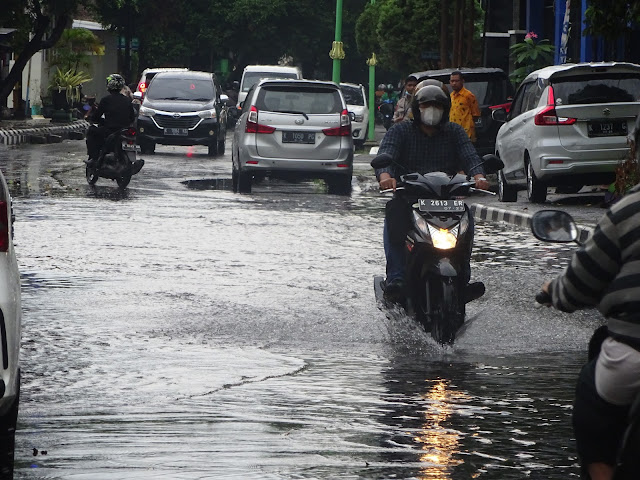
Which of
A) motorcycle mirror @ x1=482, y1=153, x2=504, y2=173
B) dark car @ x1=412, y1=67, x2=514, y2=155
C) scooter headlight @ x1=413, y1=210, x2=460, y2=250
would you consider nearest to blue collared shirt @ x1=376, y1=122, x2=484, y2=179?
motorcycle mirror @ x1=482, y1=153, x2=504, y2=173

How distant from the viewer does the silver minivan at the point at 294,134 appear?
24.0 meters

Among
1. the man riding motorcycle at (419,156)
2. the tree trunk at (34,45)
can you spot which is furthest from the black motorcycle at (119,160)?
the tree trunk at (34,45)

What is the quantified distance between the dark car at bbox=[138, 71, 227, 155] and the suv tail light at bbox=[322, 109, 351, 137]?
1036cm

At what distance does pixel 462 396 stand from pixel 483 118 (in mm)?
19273

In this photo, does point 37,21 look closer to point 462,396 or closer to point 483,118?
point 483,118

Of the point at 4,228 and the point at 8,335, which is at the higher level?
the point at 4,228

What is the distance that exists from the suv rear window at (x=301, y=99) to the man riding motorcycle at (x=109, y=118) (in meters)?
2.04

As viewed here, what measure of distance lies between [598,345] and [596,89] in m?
16.1

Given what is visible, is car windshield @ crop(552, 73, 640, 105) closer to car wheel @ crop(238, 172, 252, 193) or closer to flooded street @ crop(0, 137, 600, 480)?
flooded street @ crop(0, 137, 600, 480)

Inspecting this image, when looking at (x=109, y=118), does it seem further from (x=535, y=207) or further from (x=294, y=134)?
(x=535, y=207)

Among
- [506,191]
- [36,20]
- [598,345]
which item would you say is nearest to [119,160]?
[506,191]

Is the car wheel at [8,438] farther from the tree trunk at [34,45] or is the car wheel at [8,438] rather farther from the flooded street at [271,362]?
the tree trunk at [34,45]

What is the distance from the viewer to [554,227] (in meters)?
4.73

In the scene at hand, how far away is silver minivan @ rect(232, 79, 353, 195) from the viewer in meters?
24.0
